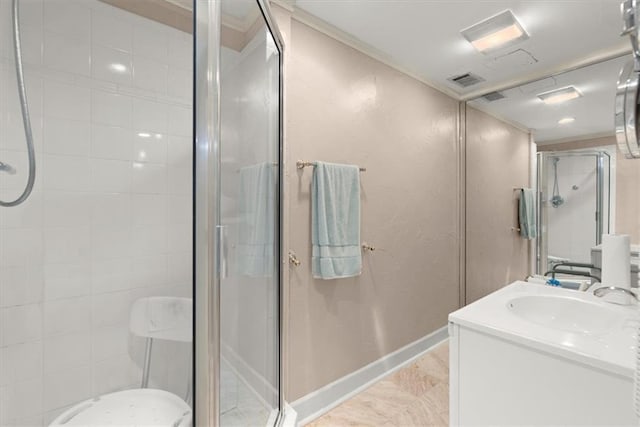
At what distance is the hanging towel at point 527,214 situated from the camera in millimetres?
1883

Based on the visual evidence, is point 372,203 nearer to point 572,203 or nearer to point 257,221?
point 257,221

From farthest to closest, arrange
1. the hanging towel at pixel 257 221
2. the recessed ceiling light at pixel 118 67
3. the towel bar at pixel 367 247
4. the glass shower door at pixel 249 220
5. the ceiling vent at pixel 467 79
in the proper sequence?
the ceiling vent at pixel 467 79 → the towel bar at pixel 367 247 → the recessed ceiling light at pixel 118 67 → the hanging towel at pixel 257 221 → the glass shower door at pixel 249 220

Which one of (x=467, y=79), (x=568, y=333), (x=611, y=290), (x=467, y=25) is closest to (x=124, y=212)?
(x=568, y=333)

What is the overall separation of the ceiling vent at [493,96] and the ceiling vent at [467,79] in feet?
0.42

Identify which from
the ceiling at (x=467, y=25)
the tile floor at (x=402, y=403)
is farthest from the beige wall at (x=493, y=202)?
the tile floor at (x=402, y=403)

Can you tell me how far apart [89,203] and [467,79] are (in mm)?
2553

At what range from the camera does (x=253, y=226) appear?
3.82ft


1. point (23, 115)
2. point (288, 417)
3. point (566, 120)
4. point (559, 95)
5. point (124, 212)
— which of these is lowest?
point (288, 417)

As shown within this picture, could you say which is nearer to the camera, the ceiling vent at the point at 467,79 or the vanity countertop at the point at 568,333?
the vanity countertop at the point at 568,333

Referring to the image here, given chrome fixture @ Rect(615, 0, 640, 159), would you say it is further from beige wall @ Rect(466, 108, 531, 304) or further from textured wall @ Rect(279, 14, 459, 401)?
beige wall @ Rect(466, 108, 531, 304)

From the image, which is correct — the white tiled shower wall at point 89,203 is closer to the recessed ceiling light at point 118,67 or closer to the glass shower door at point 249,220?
the recessed ceiling light at point 118,67

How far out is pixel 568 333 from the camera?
1003mm

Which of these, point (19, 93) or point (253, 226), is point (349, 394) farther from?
point (19, 93)

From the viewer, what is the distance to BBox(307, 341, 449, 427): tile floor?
1586 millimetres
